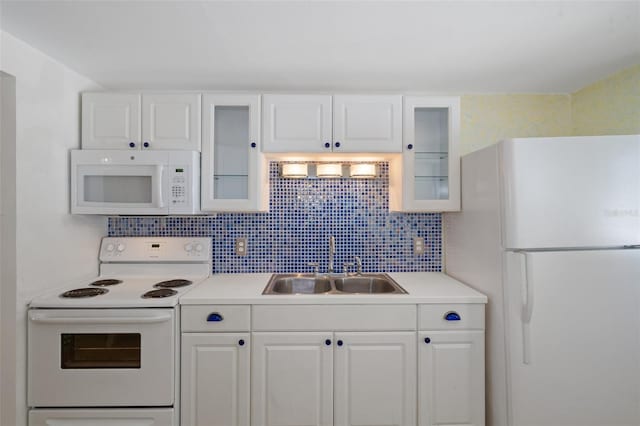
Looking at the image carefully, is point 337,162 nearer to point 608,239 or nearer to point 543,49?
point 543,49

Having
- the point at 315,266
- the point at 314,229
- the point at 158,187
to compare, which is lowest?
the point at 315,266

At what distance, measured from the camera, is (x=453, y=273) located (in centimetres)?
230

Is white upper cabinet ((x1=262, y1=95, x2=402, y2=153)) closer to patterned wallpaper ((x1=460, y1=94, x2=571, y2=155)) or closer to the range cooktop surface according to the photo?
patterned wallpaper ((x1=460, y1=94, x2=571, y2=155))

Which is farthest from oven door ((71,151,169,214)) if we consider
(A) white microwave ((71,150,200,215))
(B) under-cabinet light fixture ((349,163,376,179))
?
(B) under-cabinet light fixture ((349,163,376,179))

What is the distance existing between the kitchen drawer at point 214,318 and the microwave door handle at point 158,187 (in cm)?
68

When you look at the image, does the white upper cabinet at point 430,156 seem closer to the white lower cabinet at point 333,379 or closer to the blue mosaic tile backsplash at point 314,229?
the blue mosaic tile backsplash at point 314,229

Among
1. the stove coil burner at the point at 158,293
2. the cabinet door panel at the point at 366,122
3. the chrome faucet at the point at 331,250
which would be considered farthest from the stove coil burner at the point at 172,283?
the cabinet door panel at the point at 366,122

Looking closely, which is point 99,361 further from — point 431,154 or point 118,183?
point 431,154

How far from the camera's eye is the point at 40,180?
1781mm

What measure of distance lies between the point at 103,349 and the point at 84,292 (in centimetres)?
35

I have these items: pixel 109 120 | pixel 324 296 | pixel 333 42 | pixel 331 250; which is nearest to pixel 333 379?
pixel 324 296

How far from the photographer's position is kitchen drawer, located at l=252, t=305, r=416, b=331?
1.79 meters

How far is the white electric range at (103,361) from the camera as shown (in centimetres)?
170

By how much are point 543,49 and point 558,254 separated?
1.12 meters
